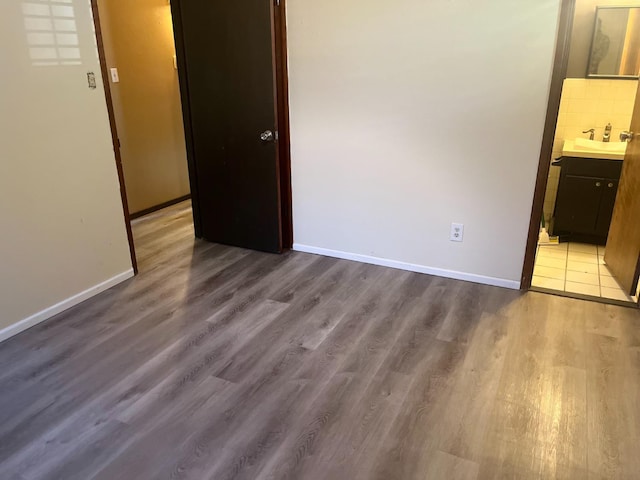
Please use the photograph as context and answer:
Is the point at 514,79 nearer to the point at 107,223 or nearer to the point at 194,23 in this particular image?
the point at 194,23

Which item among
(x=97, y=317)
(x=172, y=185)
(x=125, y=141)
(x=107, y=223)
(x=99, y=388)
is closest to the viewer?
(x=99, y=388)

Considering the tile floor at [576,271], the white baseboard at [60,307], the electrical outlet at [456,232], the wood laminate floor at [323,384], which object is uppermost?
the electrical outlet at [456,232]

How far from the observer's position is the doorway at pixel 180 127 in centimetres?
320

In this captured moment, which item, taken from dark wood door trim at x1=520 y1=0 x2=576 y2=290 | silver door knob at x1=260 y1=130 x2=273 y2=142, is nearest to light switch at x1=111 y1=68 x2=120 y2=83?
silver door knob at x1=260 y1=130 x2=273 y2=142

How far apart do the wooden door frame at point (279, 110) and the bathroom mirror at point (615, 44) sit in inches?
90.6

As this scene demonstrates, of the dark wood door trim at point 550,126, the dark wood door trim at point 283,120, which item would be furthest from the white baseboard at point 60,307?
the dark wood door trim at point 550,126

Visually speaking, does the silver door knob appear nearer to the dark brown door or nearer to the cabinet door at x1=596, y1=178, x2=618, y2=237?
the dark brown door

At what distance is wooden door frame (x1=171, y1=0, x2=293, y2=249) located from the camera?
3080 mm

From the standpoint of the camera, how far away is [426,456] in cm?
Result: 173

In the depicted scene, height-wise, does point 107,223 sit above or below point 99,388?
above

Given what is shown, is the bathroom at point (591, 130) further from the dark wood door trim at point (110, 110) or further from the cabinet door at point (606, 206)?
the dark wood door trim at point (110, 110)

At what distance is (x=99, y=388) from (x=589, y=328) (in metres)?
2.43

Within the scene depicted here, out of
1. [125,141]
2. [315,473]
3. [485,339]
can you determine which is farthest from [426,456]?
[125,141]

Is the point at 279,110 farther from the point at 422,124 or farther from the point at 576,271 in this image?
the point at 576,271
